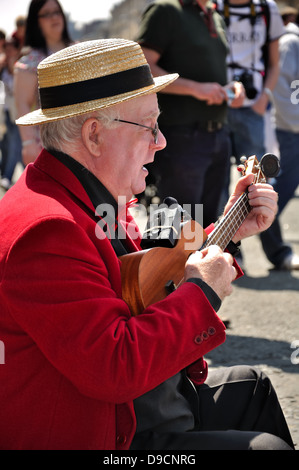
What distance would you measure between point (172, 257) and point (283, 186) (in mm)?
4481

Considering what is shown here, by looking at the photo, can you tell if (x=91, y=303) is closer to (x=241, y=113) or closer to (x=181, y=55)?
(x=181, y=55)

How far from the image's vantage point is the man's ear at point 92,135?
204cm

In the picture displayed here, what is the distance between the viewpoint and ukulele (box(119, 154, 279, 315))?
202cm

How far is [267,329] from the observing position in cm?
455

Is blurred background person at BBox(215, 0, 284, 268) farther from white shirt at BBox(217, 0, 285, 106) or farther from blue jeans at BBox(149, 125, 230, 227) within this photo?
blue jeans at BBox(149, 125, 230, 227)

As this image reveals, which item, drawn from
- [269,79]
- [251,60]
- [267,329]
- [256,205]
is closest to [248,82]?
[251,60]

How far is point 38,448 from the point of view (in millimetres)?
1824

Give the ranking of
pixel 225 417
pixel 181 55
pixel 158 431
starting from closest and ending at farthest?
pixel 158 431
pixel 225 417
pixel 181 55

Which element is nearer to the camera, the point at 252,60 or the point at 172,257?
the point at 172,257

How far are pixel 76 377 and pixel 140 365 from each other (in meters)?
0.16

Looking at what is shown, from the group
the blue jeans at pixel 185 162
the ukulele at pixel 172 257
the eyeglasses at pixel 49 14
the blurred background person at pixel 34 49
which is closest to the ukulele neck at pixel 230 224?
the ukulele at pixel 172 257

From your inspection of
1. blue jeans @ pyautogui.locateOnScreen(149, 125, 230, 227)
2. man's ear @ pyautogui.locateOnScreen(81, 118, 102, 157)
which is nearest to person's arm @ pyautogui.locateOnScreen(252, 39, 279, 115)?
blue jeans @ pyautogui.locateOnScreen(149, 125, 230, 227)

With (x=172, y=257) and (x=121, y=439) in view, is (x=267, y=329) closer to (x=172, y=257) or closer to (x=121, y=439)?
(x=172, y=257)
